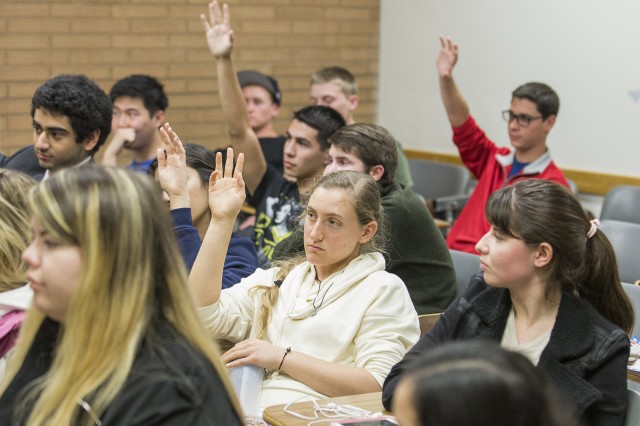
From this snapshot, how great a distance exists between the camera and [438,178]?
5.94 m

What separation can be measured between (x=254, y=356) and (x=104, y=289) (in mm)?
1055

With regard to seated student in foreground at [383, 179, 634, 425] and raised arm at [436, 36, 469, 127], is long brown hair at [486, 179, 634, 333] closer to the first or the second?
seated student in foreground at [383, 179, 634, 425]

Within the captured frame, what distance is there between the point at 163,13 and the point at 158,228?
4680mm

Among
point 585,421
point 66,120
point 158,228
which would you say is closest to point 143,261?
point 158,228

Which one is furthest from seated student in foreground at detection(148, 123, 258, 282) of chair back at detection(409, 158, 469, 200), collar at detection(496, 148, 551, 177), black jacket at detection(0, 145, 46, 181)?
chair back at detection(409, 158, 469, 200)

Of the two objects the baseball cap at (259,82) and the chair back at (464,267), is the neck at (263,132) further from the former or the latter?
the chair back at (464,267)

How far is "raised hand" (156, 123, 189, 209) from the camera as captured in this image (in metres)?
2.74

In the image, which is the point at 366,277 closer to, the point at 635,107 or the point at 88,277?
the point at 88,277

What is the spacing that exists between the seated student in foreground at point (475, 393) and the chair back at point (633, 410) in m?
1.01

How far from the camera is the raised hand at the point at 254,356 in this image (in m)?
2.47

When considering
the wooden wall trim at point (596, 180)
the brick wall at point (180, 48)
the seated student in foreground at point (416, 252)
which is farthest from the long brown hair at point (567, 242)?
the brick wall at point (180, 48)

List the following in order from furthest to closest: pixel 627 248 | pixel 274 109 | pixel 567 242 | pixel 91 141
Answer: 1. pixel 274 109
2. pixel 91 141
3. pixel 627 248
4. pixel 567 242

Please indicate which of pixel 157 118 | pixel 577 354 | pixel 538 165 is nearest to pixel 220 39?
pixel 157 118

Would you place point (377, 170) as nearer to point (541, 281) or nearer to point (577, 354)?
point (541, 281)
